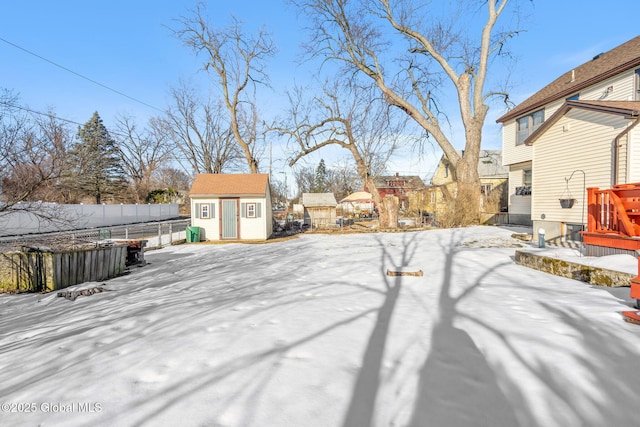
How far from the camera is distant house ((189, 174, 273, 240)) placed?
17672mm

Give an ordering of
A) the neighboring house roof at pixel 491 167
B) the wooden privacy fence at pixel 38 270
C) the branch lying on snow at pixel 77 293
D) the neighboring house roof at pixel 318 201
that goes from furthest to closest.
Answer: the neighboring house roof at pixel 491 167
the neighboring house roof at pixel 318 201
the wooden privacy fence at pixel 38 270
the branch lying on snow at pixel 77 293

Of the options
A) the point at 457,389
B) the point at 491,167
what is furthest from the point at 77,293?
the point at 491,167

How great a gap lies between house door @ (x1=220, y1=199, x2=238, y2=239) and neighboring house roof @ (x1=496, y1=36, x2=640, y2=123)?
675 inches

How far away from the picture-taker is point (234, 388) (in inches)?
97.7

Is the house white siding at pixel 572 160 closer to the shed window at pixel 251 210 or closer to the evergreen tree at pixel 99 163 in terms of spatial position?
the shed window at pixel 251 210

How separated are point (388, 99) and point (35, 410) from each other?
22.5 m

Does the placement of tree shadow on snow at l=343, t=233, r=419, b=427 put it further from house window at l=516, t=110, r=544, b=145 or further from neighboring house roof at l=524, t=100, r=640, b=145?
house window at l=516, t=110, r=544, b=145

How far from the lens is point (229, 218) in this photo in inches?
703

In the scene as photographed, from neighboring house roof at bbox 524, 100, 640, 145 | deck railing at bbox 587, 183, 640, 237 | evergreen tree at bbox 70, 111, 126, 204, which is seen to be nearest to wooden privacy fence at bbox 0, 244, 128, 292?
deck railing at bbox 587, 183, 640, 237

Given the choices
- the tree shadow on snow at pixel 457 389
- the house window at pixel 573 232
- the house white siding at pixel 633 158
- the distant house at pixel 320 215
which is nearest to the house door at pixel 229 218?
the distant house at pixel 320 215

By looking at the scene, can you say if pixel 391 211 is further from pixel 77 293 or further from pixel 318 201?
pixel 77 293

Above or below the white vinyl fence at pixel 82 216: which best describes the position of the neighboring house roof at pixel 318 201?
above

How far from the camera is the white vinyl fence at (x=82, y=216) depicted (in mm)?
10213

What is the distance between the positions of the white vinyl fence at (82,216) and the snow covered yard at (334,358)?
19.3 feet
